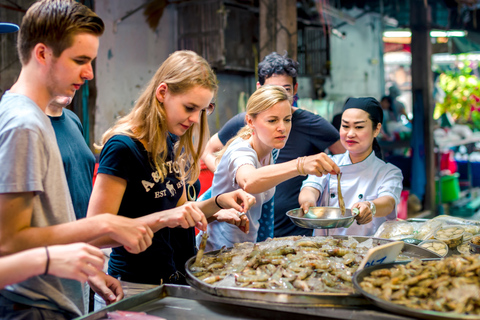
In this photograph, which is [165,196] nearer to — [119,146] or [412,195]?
[119,146]

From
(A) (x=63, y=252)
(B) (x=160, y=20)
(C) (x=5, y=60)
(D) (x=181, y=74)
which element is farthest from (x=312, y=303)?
(B) (x=160, y=20)

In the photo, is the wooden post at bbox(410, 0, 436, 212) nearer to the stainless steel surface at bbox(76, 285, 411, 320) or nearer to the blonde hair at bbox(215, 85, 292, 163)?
the blonde hair at bbox(215, 85, 292, 163)

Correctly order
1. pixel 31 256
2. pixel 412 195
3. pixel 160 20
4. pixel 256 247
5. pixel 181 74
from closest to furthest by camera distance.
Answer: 1. pixel 31 256
2. pixel 181 74
3. pixel 256 247
4. pixel 160 20
5. pixel 412 195

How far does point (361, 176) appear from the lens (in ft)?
9.41

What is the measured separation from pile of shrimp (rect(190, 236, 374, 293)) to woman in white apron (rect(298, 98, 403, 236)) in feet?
2.12

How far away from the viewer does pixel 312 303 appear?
1.45m

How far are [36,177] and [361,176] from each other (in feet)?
6.88

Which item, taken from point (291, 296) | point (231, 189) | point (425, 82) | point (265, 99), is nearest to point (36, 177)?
point (291, 296)

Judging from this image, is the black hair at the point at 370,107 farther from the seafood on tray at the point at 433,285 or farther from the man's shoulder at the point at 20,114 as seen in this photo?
the man's shoulder at the point at 20,114

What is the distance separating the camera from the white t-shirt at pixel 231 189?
7.64 feet

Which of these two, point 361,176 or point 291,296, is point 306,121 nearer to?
point 361,176

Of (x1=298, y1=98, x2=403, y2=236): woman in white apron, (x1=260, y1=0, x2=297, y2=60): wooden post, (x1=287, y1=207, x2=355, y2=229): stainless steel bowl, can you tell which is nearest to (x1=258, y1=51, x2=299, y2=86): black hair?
(x1=298, y1=98, x2=403, y2=236): woman in white apron

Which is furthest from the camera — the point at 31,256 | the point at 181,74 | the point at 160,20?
the point at 160,20

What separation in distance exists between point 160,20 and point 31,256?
569 cm
